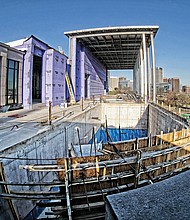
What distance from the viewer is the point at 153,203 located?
1.97m

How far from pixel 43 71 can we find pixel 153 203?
18.5 metres

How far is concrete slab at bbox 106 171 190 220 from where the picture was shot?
178 centimetres

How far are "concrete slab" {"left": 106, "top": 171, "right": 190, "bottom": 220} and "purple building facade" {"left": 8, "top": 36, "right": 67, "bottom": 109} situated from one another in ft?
49.8

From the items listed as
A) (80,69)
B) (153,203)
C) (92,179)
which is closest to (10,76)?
(92,179)

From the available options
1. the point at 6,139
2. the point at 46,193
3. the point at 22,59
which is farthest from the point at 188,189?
the point at 22,59

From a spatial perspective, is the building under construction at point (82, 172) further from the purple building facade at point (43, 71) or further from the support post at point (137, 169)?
the purple building facade at point (43, 71)

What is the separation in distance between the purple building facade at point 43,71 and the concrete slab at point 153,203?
15192mm

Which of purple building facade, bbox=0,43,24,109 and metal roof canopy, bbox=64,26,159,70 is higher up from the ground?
metal roof canopy, bbox=64,26,159,70

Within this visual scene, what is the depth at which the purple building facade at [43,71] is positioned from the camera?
16.0 meters

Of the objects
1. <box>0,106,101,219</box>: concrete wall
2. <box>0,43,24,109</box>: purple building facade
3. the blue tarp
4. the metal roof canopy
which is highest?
the metal roof canopy

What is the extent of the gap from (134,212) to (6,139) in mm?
5930

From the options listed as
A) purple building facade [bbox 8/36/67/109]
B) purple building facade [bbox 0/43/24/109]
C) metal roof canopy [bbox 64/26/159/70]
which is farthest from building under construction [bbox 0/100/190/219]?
metal roof canopy [bbox 64/26/159/70]

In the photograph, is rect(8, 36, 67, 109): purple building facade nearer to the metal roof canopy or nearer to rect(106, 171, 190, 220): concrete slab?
the metal roof canopy

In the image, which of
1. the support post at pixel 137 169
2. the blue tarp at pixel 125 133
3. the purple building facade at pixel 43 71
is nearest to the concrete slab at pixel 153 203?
the support post at pixel 137 169
